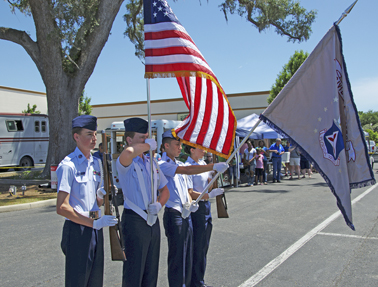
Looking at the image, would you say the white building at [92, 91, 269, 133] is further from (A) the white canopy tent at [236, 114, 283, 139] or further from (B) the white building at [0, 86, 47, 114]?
(A) the white canopy tent at [236, 114, 283, 139]

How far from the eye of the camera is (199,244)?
4.08m

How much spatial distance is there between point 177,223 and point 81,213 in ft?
3.86

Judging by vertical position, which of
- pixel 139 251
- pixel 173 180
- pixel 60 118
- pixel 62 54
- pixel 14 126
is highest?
pixel 62 54

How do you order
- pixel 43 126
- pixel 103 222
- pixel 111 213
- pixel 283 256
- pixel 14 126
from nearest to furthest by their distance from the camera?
pixel 103 222
pixel 111 213
pixel 283 256
pixel 14 126
pixel 43 126

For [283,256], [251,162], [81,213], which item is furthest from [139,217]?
[251,162]

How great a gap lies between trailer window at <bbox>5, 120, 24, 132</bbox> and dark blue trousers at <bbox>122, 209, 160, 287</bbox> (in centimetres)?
2185

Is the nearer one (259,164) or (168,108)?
(259,164)

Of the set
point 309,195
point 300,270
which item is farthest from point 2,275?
point 309,195

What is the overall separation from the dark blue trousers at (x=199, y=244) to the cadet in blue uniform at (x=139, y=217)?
0.99 metres

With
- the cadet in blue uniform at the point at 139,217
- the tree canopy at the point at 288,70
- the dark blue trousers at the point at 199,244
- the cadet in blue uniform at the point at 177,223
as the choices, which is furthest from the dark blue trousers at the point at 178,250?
the tree canopy at the point at 288,70

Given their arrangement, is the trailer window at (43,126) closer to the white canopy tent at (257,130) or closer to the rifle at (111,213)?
the white canopy tent at (257,130)

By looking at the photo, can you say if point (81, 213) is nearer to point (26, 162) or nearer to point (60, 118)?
point (60, 118)

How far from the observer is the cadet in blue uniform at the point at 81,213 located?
2.74 meters

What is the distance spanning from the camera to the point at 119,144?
50.8 ft
